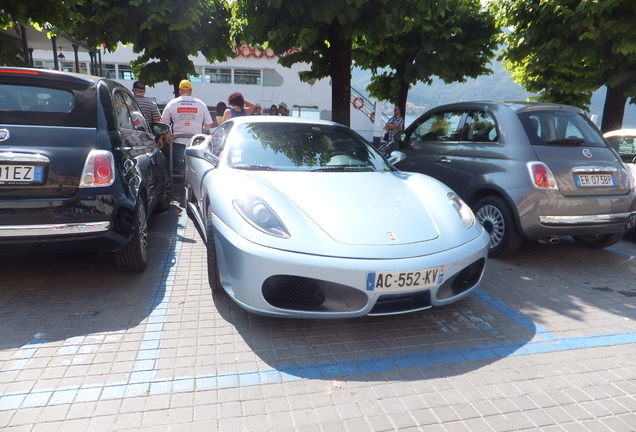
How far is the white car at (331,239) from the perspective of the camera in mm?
2631

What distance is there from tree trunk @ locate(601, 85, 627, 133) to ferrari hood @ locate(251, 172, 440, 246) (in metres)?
9.39

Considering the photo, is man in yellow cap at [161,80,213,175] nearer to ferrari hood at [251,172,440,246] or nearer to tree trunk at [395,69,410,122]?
ferrari hood at [251,172,440,246]

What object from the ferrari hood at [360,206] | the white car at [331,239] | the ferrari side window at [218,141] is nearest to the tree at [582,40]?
the white car at [331,239]

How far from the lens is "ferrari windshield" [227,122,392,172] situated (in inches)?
145

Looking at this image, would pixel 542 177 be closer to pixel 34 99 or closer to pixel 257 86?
pixel 34 99

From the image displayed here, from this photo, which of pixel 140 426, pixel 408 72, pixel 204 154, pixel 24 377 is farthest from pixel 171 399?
pixel 408 72

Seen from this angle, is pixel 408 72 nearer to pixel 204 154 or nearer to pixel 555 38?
pixel 555 38

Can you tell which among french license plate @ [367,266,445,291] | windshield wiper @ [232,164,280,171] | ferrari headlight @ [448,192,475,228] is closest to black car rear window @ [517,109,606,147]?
ferrari headlight @ [448,192,475,228]

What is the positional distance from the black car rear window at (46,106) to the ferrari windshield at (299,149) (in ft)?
3.90

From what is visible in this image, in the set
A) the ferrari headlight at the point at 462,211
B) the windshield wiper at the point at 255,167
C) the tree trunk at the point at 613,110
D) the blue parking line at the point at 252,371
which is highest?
the tree trunk at the point at 613,110

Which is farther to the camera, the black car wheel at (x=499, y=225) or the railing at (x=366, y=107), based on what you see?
the railing at (x=366, y=107)

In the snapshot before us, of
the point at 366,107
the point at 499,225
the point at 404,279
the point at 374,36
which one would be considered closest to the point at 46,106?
the point at 404,279

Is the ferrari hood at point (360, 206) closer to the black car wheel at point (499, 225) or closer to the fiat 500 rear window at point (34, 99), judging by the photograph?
the black car wheel at point (499, 225)

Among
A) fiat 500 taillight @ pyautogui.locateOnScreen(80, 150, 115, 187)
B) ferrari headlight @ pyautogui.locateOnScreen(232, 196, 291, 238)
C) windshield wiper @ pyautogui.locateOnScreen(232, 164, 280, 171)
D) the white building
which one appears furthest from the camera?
the white building
